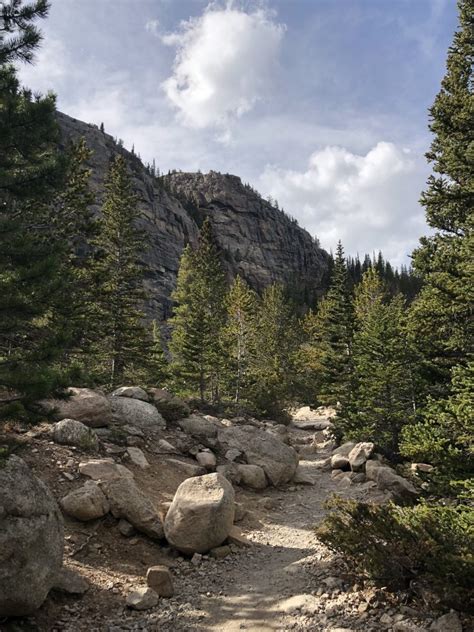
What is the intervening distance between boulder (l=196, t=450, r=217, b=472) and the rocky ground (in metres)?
2.03

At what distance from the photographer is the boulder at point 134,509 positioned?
980 cm

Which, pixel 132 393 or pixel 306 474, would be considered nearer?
pixel 132 393

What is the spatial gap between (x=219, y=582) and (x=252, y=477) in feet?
21.7

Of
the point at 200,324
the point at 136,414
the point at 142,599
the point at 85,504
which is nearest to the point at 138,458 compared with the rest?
the point at 136,414

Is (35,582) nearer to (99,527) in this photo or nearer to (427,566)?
(99,527)

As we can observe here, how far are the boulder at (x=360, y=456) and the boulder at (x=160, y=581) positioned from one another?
11.5 metres

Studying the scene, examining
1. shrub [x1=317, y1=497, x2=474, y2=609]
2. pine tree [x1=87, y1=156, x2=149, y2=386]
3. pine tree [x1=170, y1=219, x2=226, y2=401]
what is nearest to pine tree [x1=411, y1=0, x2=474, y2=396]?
shrub [x1=317, y1=497, x2=474, y2=609]

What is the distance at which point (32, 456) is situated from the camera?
36.6 ft

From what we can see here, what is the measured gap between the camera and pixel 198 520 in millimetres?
9586

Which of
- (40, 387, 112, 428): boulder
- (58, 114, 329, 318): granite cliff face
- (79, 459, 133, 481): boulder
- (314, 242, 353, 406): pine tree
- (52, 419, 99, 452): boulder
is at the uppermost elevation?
(58, 114, 329, 318): granite cliff face

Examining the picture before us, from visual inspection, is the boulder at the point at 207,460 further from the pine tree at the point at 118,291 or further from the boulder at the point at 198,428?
the pine tree at the point at 118,291

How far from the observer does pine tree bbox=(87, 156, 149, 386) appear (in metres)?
25.0

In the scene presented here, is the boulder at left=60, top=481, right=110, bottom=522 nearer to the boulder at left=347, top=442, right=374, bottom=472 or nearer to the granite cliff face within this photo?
the boulder at left=347, top=442, right=374, bottom=472

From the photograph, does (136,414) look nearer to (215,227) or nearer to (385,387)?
(385,387)
